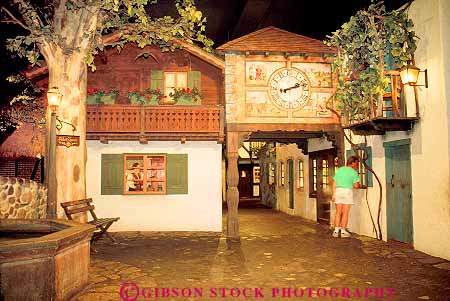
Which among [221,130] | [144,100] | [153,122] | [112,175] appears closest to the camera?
[153,122]

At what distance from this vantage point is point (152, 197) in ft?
47.0

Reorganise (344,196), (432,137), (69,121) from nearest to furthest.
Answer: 1. (432,137)
2. (69,121)
3. (344,196)

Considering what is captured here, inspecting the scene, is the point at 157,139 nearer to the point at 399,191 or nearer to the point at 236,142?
the point at 236,142

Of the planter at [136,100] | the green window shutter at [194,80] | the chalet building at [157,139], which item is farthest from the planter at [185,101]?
the planter at [136,100]

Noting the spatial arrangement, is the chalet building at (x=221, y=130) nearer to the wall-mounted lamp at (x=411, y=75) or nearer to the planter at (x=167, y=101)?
the planter at (x=167, y=101)

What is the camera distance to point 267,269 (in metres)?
8.09

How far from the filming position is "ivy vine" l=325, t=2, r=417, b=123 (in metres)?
9.88

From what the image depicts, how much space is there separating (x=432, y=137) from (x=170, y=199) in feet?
27.5

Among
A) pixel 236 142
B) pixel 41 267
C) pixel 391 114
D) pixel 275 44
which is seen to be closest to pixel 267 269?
pixel 41 267

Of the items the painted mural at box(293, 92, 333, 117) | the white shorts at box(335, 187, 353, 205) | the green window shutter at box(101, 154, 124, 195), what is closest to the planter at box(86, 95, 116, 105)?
the green window shutter at box(101, 154, 124, 195)

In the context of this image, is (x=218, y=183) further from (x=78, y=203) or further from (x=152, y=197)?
(x=78, y=203)

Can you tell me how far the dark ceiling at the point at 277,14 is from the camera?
17.3 meters

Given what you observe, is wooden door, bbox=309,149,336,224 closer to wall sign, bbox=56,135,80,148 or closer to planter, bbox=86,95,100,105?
planter, bbox=86,95,100,105

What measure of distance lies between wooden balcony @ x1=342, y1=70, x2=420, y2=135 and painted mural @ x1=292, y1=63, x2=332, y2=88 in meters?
1.93
